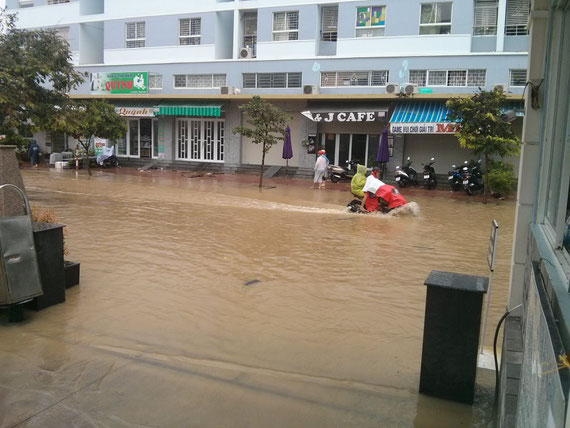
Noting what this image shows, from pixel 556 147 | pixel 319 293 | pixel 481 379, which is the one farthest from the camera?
pixel 319 293

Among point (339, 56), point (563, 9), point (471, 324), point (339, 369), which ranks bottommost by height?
point (339, 369)

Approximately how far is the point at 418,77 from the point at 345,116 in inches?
133

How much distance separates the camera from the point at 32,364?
449cm

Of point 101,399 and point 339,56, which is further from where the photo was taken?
point 339,56

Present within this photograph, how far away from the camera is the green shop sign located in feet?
91.2

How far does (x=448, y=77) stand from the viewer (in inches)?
861

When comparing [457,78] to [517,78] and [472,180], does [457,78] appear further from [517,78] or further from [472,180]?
[472,180]

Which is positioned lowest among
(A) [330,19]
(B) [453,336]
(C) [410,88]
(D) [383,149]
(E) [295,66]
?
(B) [453,336]

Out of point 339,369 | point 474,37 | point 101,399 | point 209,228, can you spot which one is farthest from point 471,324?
point 474,37

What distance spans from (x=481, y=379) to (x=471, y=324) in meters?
0.83

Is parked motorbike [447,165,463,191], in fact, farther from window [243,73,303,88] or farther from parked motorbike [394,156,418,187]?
window [243,73,303,88]

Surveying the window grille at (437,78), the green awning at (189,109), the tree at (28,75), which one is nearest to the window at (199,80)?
the green awning at (189,109)

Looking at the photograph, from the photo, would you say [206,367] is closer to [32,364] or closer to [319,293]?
[32,364]

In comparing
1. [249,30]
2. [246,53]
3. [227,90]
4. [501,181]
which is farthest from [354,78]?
[501,181]
